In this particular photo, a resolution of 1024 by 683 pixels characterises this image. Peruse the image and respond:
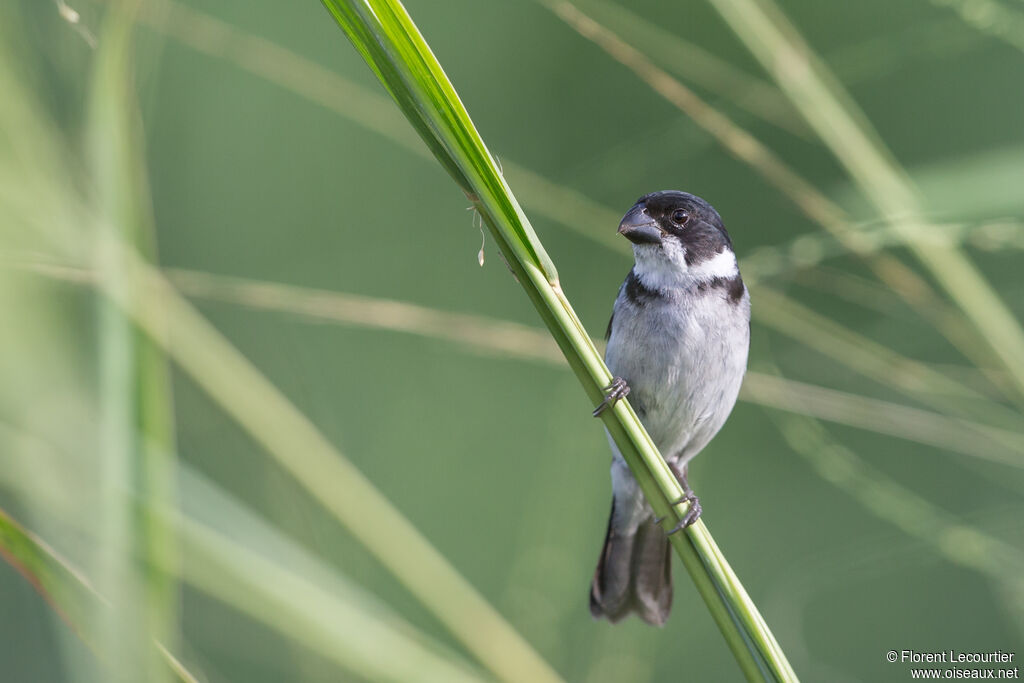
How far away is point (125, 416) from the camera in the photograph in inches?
53.8

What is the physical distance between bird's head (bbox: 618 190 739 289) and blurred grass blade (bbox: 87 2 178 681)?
131cm

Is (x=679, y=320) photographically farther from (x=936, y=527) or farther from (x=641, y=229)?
(x=936, y=527)

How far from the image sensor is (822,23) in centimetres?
720

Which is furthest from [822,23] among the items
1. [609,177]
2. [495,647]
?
[495,647]

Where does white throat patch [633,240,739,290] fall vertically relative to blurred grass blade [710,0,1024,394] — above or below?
above

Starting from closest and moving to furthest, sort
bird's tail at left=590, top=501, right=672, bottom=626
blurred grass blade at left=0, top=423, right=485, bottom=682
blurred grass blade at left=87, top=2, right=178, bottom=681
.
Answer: blurred grass blade at left=87, top=2, right=178, bottom=681 → blurred grass blade at left=0, top=423, right=485, bottom=682 → bird's tail at left=590, top=501, right=672, bottom=626

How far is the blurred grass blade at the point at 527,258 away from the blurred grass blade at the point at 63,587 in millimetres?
671

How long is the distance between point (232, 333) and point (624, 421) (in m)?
4.71

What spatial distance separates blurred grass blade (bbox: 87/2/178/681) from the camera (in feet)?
4.02

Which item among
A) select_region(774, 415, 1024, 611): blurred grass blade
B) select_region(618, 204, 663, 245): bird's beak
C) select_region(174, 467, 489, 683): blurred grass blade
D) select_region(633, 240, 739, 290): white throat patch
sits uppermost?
select_region(618, 204, 663, 245): bird's beak

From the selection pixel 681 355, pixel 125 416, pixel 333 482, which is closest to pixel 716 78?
pixel 681 355

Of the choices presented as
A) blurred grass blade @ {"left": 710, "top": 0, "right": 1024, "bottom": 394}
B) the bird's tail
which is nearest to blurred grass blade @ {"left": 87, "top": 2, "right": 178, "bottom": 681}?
blurred grass blade @ {"left": 710, "top": 0, "right": 1024, "bottom": 394}

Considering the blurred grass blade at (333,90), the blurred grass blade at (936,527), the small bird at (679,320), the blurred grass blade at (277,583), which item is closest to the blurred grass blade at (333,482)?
the blurred grass blade at (277,583)

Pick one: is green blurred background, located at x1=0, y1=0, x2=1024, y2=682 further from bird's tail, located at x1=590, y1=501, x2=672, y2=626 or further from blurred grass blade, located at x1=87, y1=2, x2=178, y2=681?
blurred grass blade, located at x1=87, y1=2, x2=178, y2=681
